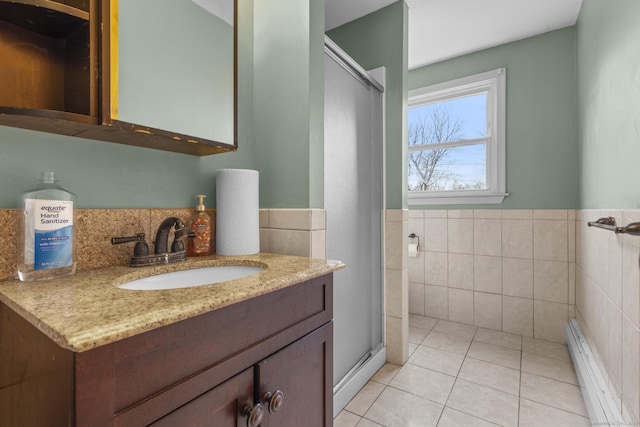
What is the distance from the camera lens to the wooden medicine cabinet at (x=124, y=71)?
73 cm

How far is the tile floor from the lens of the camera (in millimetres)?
1442

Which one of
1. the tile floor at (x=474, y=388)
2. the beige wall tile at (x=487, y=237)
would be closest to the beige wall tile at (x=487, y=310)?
the tile floor at (x=474, y=388)

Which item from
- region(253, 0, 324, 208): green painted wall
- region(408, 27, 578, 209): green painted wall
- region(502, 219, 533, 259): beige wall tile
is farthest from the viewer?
region(502, 219, 533, 259): beige wall tile

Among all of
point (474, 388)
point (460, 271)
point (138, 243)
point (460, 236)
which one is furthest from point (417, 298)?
point (138, 243)

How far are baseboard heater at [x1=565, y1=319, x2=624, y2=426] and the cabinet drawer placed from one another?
1363 millimetres

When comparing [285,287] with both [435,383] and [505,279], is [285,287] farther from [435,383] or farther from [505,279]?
[505,279]

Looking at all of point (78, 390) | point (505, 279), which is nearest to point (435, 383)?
point (505, 279)

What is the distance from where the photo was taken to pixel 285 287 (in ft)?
2.47

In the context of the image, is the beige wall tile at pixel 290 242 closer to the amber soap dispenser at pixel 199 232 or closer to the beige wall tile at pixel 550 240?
the amber soap dispenser at pixel 199 232

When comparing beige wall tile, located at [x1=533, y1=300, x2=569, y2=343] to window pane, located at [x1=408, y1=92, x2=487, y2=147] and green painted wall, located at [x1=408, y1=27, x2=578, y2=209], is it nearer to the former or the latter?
green painted wall, located at [x1=408, y1=27, x2=578, y2=209]

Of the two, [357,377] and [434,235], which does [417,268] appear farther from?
[357,377]

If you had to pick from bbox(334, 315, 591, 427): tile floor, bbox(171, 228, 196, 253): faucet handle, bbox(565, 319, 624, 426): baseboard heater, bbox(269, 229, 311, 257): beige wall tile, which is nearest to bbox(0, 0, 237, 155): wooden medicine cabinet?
bbox(171, 228, 196, 253): faucet handle

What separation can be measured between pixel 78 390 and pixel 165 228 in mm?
616

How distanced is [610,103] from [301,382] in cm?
184
